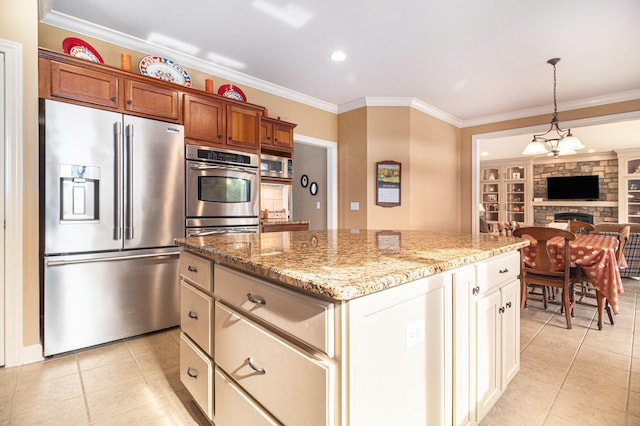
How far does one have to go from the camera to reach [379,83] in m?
3.92

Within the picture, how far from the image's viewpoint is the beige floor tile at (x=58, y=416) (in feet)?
5.11

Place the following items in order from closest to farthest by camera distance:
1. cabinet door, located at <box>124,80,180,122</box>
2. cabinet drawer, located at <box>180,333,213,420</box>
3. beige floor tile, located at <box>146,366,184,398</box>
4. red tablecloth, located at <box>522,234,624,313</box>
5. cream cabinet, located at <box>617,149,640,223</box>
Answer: cabinet drawer, located at <box>180,333,213,420</box>
beige floor tile, located at <box>146,366,184,398</box>
cabinet door, located at <box>124,80,180,122</box>
red tablecloth, located at <box>522,234,624,313</box>
cream cabinet, located at <box>617,149,640,223</box>

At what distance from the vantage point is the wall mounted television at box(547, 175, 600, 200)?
827cm

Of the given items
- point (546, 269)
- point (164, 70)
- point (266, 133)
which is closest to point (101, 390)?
point (164, 70)

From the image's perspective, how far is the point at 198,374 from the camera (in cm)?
148

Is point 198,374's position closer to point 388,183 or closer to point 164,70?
point 164,70

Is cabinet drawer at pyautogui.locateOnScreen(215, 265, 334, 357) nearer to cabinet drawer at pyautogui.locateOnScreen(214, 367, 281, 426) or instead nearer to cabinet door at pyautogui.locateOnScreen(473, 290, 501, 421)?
cabinet drawer at pyautogui.locateOnScreen(214, 367, 281, 426)

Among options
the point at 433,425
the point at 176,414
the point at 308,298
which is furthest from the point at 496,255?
the point at 176,414

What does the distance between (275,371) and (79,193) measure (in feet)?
7.00

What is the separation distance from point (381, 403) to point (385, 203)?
377 centimetres

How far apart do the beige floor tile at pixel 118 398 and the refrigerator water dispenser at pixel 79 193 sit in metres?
1.18

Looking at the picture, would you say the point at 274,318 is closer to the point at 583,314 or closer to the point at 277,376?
the point at 277,376

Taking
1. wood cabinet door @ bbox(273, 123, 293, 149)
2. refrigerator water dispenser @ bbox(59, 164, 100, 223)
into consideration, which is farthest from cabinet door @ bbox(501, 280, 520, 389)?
wood cabinet door @ bbox(273, 123, 293, 149)

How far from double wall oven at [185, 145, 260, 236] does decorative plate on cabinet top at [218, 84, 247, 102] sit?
0.73m
